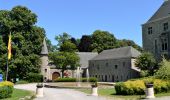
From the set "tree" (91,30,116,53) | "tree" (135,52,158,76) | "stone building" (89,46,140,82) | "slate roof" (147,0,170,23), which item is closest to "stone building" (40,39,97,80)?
"stone building" (89,46,140,82)

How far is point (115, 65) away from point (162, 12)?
788 inches

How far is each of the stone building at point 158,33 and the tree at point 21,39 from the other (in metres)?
21.9

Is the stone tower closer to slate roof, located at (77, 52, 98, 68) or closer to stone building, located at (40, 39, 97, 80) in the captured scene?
stone building, located at (40, 39, 97, 80)

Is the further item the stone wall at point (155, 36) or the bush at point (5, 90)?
the stone wall at point (155, 36)

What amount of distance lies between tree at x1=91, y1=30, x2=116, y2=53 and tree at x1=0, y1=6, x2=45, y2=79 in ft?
120

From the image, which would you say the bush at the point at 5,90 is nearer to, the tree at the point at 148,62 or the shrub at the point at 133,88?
the shrub at the point at 133,88

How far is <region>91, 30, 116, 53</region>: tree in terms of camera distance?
347 ft

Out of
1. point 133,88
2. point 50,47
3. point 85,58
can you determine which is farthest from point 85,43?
point 133,88

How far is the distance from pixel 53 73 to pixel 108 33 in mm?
28507

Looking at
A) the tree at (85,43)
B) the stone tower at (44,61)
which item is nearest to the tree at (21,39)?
the stone tower at (44,61)

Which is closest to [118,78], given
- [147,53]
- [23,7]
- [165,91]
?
[147,53]

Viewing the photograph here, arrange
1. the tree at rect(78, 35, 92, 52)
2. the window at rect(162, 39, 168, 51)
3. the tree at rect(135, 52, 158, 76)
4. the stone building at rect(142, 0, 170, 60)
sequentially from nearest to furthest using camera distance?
the stone building at rect(142, 0, 170, 60) < the window at rect(162, 39, 168, 51) < the tree at rect(135, 52, 158, 76) < the tree at rect(78, 35, 92, 52)

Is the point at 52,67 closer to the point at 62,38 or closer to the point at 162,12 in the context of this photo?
the point at 62,38

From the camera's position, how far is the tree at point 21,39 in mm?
67125
